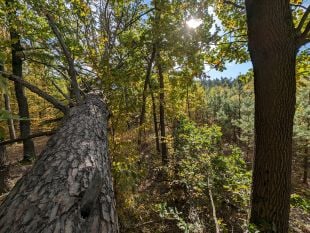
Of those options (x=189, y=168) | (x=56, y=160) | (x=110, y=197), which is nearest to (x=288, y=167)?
(x=110, y=197)

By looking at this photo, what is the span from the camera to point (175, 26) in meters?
6.58

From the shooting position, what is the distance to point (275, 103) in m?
2.87

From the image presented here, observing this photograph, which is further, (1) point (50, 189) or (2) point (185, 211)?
(2) point (185, 211)

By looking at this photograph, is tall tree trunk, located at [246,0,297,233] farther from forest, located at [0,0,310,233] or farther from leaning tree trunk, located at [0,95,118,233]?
leaning tree trunk, located at [0,95,118,233]

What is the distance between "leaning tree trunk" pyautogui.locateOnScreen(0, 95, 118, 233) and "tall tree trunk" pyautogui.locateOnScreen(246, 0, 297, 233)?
204 cm

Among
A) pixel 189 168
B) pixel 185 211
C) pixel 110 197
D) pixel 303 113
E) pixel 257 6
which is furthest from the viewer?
pixel 303 113

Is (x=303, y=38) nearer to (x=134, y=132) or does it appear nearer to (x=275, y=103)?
(x=275, y=103)

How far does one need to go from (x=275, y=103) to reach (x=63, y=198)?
256 centimetres

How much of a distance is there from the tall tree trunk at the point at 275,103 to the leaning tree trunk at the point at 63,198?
2037 millimetres

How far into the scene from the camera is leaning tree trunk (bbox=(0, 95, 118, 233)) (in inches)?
49.3

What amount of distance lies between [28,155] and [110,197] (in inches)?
350

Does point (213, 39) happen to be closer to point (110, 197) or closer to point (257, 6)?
point (257, 6)

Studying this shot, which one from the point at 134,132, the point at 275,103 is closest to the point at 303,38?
the point at 275,103

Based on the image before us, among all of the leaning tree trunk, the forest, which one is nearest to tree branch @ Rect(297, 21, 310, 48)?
the forest
